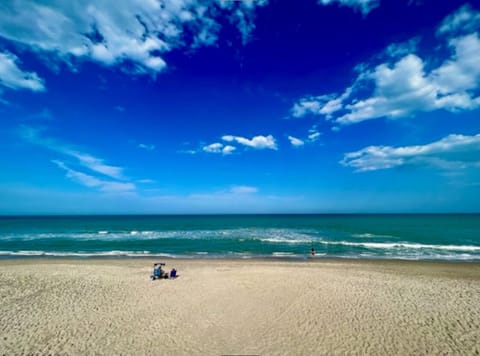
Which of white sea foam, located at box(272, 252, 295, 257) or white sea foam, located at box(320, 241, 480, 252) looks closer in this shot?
white sea foam, located at box(272, 252, 295, 257)

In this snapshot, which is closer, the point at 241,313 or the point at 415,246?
the point at 241,313

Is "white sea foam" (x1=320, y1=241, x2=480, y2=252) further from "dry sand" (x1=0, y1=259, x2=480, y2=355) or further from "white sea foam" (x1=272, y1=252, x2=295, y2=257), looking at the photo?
"dry sand" (x1=0, y1=259, x2=480, y2=355)

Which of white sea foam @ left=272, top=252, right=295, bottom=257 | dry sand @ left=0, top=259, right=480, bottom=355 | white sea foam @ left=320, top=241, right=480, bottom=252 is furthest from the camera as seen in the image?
white sea foam @ left=320, top=241, right=480, bottom=252

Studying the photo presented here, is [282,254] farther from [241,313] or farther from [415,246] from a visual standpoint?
[415,246]

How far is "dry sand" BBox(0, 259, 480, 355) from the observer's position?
6.79 metres

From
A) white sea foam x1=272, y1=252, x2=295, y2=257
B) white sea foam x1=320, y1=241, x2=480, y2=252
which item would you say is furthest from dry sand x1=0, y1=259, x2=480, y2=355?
white sea foam x1=320, y1=241, x2=480, y2=252

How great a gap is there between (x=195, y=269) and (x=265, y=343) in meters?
10.2

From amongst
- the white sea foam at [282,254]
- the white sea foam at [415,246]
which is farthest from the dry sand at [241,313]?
the white sea foam at [415,246]

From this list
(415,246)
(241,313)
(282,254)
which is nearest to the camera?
(241,313)

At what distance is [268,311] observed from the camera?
29.4ft

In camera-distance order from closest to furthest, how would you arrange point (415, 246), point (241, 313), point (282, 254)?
point (241, 313) < point (282, 254) < point (415, 246)

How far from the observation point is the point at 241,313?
347 inches

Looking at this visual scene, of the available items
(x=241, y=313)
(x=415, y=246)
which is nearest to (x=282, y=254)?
(x=241, y=313)

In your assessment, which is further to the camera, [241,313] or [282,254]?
[282,254]
